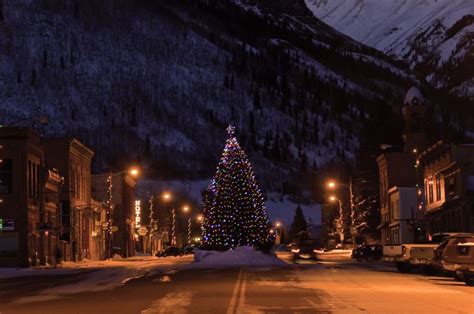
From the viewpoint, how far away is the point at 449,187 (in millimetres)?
66500

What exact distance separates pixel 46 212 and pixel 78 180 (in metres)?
12.3

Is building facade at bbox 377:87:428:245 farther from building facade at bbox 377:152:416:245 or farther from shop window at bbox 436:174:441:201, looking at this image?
shop window at bbox 436:174:441:201

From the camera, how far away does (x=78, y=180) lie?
267 feet

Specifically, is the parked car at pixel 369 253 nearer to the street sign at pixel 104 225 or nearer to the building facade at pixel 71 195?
the building facade at pixel 71 195

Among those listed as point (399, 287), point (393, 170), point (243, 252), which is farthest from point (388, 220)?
point (399, 287)

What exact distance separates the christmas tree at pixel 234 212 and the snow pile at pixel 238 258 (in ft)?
6.47

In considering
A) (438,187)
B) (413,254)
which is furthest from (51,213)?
(413,254)

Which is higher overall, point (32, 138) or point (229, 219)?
point (32, 138)

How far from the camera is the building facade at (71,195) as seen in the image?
249 ft

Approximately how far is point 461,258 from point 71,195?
170 ft

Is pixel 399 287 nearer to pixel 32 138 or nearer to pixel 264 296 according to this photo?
pixel 264 296

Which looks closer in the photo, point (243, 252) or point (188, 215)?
point (243, 252)

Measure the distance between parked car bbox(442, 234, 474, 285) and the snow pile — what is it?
2570 centimetres

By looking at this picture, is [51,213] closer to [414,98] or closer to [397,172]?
[397,172]
